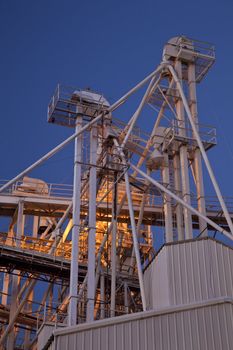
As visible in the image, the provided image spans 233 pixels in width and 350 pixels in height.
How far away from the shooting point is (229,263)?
25.9 meters

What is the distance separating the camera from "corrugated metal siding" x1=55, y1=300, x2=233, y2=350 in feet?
67.2

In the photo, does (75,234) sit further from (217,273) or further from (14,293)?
(14,293)

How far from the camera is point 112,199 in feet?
117

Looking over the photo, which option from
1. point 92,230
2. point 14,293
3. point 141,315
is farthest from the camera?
point 14,293

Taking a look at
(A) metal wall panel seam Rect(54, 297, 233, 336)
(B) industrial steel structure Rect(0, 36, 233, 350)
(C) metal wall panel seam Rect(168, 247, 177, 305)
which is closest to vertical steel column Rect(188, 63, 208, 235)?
(B) industrial steel structure Rect(0, 36, 233, 350)

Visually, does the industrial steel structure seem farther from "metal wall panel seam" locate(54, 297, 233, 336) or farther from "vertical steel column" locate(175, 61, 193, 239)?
"metal wall panel seam" locate(54, 297, 233, 336)

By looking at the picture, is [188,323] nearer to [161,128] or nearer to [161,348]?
[161,348]

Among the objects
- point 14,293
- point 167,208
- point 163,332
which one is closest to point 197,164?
point 167,208

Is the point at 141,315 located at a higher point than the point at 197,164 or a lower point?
lower

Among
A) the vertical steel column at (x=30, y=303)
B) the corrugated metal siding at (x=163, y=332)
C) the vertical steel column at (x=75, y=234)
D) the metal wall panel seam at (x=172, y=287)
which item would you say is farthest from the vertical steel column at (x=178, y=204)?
the corrugated metal siding at (x=163, y=332)

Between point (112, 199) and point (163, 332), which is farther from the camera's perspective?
point (112, 199)

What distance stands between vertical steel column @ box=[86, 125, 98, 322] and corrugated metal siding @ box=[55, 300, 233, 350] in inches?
271

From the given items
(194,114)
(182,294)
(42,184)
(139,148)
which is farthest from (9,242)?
(182,294)

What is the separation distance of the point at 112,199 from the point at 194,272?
10.9 metres
